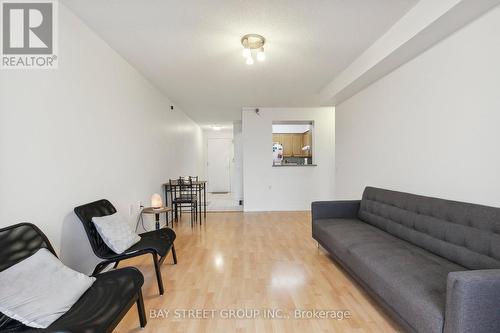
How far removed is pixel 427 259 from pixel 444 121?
48.2 inches

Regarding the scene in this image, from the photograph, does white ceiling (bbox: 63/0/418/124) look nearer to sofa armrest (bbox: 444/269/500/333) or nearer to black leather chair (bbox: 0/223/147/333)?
black leather chair (bbox: 0/223/147/333)

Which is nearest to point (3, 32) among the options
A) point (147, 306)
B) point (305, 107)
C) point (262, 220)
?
point (147, 306)

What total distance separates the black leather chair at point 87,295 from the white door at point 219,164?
7.23 metres

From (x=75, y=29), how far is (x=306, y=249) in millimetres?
3339

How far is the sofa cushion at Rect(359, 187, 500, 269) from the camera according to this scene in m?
1.46

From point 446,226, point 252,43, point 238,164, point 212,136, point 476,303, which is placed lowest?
point 476,303

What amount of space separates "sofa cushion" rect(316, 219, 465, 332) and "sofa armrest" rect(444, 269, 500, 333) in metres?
0.11

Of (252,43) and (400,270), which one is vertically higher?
(252,43)

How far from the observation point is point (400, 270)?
152 centimetres

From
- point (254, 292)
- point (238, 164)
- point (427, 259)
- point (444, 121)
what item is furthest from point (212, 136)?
point (427, 259)

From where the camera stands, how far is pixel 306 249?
9.87 ft

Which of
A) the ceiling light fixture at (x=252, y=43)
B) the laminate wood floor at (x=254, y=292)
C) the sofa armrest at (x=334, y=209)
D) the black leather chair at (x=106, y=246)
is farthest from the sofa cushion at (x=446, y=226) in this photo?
the black leather chair at (x=106, y=246)

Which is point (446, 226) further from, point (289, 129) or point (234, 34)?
point (289, 129)

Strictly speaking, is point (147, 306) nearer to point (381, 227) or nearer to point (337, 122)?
point (381, 227)
